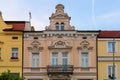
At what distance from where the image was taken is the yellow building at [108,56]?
73.2m

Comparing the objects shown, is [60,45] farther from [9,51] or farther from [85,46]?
[9,51]

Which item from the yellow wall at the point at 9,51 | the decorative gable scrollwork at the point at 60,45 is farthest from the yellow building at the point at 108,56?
the yellow wall at the point at 9,51

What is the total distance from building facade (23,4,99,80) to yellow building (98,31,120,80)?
0.70 meters

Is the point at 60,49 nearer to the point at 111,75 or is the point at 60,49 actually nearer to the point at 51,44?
the point at 51,44

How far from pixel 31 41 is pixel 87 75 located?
8.66 m

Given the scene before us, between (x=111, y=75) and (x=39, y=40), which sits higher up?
(x=39, y=40)

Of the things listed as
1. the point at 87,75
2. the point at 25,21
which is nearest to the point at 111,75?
the point at 87,75

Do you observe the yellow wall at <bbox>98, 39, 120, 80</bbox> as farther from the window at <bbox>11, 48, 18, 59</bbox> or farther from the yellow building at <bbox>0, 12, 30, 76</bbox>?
the window at <bbox>11, 48, 18, 59</bbox>

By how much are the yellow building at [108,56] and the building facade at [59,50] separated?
0.70m

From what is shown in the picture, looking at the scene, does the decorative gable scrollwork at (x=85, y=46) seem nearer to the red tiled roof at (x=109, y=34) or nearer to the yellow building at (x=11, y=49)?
the red tiled roof at (x=109, y=34)

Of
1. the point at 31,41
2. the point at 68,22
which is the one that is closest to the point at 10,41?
the point at 31,41

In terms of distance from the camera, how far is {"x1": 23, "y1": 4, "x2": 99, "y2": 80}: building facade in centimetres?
7356

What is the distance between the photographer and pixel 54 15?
73875 mm

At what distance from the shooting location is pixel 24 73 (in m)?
73.8
